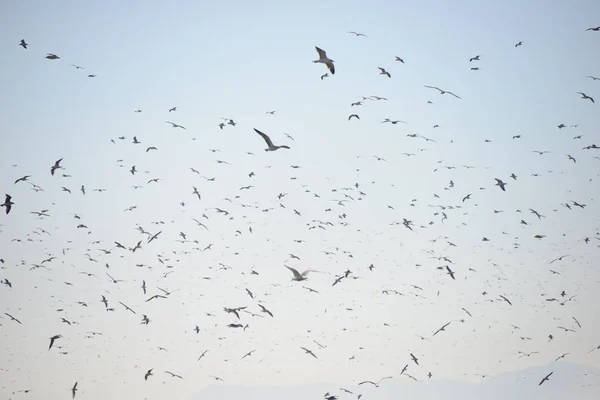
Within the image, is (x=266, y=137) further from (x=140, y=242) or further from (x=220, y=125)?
(x=140, y=242)

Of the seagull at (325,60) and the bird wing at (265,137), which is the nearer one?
the bird wing at (265,137)

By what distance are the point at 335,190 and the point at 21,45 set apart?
16.9 metres

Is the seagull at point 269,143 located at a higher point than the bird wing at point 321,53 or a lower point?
lower

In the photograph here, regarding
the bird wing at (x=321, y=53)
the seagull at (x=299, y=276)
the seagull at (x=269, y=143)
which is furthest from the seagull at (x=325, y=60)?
the seagull at (x=299, y=276)

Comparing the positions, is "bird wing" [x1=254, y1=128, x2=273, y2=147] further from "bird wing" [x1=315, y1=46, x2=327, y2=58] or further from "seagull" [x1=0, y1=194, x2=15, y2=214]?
"seagull" [x1=0, y1=194, x2=15, y2=214]

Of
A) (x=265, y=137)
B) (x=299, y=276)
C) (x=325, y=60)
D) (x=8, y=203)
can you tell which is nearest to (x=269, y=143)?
(x=265, y=137)

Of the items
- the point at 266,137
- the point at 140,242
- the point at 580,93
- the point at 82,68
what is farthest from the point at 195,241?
the point at 580,93

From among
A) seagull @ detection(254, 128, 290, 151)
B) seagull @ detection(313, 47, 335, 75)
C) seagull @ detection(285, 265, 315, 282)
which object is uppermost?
seagull @ detection(313, 47, 335, 75)

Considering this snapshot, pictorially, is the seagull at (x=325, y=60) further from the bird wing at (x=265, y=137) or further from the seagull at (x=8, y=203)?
the seagull at (x=8, y=203)

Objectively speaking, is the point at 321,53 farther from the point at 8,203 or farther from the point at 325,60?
the point at 8,203

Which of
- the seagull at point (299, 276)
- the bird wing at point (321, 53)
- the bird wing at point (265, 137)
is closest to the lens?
the bird wing at point (265, 137)

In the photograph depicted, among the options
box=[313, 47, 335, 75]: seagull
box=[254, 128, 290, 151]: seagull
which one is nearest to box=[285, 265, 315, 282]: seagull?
box=[254, 128, 290, 151]: seagull

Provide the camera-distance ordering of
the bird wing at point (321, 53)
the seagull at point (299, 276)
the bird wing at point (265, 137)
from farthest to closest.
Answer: the seagull at point (299, 276), the bird wing at point (321, 53), the bird wing at point (265, 137)

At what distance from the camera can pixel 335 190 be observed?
2942 cm
